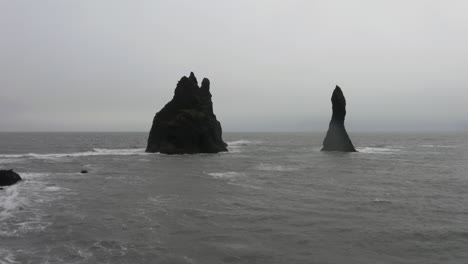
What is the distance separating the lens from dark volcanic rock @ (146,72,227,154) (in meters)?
77.1

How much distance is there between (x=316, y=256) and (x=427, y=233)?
7.41 metres

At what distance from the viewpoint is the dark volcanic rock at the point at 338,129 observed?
260 ft

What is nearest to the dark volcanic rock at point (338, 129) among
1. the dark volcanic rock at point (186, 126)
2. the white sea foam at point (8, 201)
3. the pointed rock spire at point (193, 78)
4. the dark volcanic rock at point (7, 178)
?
the dark volcanic rock at point (186, 126)

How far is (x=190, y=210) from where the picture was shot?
24234mm

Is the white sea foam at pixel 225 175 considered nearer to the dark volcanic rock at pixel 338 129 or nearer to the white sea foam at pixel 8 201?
the white sea foam at pixel 8 201

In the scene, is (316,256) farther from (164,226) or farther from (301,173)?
(301,173)

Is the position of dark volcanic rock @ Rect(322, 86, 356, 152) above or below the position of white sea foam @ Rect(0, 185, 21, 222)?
above

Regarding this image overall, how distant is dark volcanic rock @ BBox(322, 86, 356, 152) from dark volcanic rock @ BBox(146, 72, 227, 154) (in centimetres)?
2465

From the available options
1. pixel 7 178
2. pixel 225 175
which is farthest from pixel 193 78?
pixel 7 178

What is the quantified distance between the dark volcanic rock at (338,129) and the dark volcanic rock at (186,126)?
24649 millimetres

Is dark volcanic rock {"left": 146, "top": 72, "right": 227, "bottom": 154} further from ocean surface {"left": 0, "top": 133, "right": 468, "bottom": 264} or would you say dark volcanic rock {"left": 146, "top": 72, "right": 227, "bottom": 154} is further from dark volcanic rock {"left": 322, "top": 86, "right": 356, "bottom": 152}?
ocean surface {"left": 0, "top": 133, "right": 468, "bottom": 264}

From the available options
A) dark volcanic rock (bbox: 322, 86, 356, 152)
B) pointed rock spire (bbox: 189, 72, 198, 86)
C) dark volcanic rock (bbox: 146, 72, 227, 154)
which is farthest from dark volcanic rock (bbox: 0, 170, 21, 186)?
dark volcanic rock (bbox: 322, 86, 356, 152)

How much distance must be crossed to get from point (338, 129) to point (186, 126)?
3293 cm

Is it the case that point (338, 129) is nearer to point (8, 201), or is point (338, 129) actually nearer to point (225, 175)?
point (225, 175)
